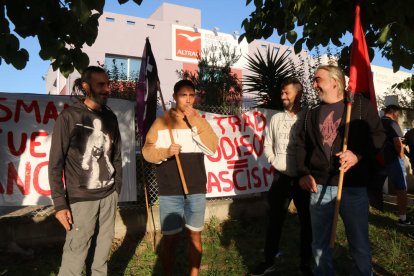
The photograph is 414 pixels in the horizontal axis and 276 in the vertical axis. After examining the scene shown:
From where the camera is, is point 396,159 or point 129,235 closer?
point 129,235

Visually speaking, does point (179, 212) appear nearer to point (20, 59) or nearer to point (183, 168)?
point (183, 168)

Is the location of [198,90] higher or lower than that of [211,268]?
higher

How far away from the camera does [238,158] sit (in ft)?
20.7

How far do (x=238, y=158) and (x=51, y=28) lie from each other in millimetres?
4080

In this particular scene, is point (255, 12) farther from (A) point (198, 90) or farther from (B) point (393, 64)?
(A) point (198, 90)

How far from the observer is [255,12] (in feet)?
15.0

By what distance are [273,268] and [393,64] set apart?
2445mm

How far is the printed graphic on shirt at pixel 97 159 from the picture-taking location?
9.39 ft

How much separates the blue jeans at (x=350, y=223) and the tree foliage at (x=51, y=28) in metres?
2.17

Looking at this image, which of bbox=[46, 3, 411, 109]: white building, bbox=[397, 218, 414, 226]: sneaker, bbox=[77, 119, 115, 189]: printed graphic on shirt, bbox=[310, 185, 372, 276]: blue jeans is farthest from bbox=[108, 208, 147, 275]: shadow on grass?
bbox=[46, 3, 411, 109]: white building

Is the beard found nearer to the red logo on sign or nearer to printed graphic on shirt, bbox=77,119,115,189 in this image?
printed graphic on shirt, bbox=77,119,115,189

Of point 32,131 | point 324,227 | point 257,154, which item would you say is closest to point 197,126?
point 324,227

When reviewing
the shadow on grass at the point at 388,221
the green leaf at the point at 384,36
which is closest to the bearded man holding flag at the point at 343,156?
the green leaf at the point at 384,36

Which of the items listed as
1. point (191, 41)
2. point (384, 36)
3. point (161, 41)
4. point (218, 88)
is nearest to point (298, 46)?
point (384, 36)
